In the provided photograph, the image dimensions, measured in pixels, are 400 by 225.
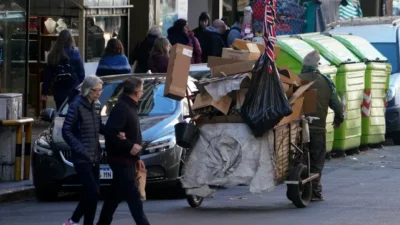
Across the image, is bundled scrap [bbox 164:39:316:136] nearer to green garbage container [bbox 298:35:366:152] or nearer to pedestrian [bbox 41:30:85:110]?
pedestrian [bbox 41:30:85:110]

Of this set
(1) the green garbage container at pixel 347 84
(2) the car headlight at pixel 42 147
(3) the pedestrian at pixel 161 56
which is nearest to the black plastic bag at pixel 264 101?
(2) the car headlight at pixel 42 147

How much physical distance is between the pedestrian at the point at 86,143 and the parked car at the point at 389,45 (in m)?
10.7

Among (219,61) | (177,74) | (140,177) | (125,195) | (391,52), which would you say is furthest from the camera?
(391,52)

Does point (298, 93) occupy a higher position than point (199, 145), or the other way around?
point (298, 93)

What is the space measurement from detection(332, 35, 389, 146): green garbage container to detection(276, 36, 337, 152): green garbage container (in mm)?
1391

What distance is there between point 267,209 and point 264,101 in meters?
1.21

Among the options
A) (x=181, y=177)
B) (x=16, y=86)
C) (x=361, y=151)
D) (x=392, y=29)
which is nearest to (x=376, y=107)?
(x=361, y=151)

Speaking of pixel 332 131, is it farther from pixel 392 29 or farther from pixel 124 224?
pixel 124 224

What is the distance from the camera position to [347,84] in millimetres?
19047

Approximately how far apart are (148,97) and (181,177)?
1.89 meters

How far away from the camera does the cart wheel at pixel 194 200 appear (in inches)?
510

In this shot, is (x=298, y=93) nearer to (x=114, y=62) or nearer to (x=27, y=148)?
(x=27, y=148)

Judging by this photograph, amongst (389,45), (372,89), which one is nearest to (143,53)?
(372,89)

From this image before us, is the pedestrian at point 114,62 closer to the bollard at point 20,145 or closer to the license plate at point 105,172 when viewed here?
the bollard at point 20,145
